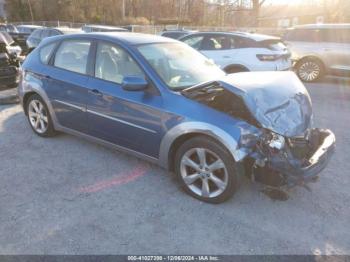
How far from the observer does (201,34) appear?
9.30m

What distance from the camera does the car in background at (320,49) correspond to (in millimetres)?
9812

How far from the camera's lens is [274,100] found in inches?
132

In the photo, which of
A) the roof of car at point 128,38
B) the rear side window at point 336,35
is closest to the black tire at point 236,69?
the rear side window at point 336,35

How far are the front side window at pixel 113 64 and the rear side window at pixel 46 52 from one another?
108 centimetres

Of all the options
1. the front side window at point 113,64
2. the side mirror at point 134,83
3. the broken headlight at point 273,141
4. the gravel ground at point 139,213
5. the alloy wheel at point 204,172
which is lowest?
the gravel ground at point 139,213

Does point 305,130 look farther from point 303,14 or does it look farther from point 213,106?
point 303,14

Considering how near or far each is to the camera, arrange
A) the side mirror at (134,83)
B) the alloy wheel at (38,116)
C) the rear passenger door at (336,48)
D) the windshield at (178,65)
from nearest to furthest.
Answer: the side mirror at (134,83) < the windshield at (178,65) < the alloy wheel at (38,116) < the rear passenger door at (336,48)

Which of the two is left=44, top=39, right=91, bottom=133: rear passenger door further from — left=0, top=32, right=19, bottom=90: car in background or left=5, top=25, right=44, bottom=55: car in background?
left=5, top=25, right=44, bottom=55: car in background

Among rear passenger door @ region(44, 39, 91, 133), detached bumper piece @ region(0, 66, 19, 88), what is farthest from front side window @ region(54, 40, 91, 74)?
detached bumper piece @ region(0, 66, 19, 88)

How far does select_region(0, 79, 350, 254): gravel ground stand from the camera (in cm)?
272

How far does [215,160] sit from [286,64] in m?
6.43

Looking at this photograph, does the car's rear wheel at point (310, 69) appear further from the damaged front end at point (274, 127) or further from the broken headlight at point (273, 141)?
the broken headlight at point (273, 141)

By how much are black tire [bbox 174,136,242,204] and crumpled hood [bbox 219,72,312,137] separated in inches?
19.3

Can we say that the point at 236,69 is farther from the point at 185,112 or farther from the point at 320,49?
the point at 185,112
